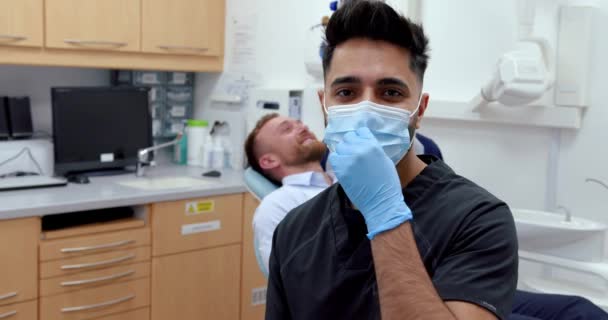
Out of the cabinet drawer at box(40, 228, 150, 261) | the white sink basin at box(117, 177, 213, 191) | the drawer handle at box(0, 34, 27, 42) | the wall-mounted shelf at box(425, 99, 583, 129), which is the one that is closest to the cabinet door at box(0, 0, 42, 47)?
the drawer handle at box(0, 34, 27, 42)

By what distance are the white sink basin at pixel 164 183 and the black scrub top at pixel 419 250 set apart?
1605mm

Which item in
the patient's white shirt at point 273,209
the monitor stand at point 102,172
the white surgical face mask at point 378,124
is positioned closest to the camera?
the white surgical face mask at point 378,124

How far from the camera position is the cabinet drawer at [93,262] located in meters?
2.52

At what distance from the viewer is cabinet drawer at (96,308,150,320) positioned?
272cm

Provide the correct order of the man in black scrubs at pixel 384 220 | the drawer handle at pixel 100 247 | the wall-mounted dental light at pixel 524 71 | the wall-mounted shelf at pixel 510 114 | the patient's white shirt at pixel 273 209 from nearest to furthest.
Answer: the man in black scrubs at pixel 384 220 < the patient's white shirt at pixel 273 209 < the wall-mounted dental light at pixel 524 71 < the wall-mounted shelf at pixel 510 114 < the drawer handle at pixel 100 247

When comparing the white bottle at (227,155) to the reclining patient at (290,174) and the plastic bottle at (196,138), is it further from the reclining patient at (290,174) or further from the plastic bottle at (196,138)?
the reclining patient at (290,174)

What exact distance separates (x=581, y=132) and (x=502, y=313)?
1511 millimetres

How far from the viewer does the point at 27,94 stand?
3.24m

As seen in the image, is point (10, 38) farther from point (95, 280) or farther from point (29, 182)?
point (95, 280)

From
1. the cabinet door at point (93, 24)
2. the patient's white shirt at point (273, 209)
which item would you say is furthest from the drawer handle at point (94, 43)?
the patient's white shirt at point (273, 209)

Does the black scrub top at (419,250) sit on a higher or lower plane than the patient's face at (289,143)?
lower

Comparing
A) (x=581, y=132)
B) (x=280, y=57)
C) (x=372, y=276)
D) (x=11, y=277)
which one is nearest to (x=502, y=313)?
(x=372, y=276)

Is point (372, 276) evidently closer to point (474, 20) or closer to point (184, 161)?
point (474, 20)

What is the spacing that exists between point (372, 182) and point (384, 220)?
71 mm
